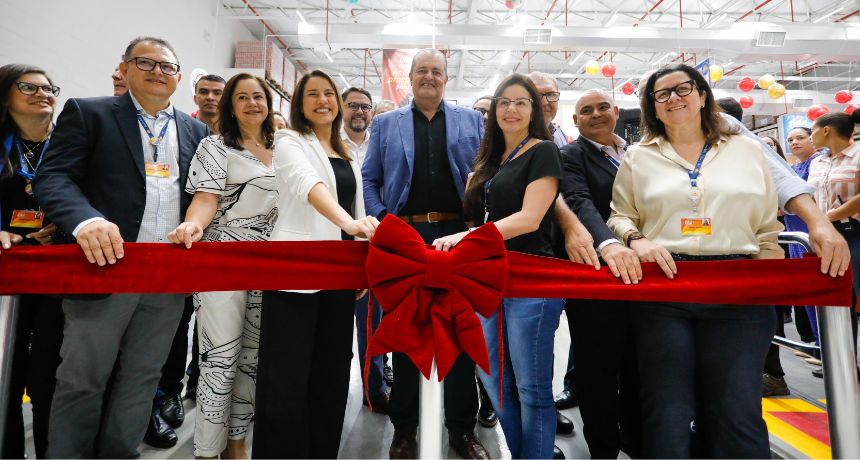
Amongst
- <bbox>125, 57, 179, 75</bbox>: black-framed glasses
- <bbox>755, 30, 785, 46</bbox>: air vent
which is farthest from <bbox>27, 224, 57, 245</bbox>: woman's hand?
Answer: <bbox>755, 30, 785, 46</bbox>: air vent

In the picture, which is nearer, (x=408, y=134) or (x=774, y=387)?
(x=408, y=134)

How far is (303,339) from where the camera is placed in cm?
151

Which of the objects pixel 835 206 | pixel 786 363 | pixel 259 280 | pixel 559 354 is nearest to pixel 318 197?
pixel 259 280

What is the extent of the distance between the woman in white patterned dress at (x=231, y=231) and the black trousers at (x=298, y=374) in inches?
13.4

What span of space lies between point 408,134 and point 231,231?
956 mm

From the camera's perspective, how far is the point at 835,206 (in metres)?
3.14

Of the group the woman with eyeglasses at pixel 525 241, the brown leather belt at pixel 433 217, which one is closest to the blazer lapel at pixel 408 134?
the brown leather belt at pixel 433 217

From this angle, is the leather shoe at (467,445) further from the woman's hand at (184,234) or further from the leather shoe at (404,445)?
the woman's hand at (184,234)

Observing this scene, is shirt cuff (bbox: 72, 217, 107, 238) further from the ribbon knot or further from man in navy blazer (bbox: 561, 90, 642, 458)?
man in navy blazer (bbox: 561, 90, 642, 458)

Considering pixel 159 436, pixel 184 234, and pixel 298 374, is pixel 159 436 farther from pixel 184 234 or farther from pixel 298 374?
pixel 184 234

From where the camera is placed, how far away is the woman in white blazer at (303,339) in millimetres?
1491

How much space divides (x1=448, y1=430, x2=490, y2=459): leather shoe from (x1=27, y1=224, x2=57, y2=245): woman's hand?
1.87m

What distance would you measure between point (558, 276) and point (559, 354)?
104 inches

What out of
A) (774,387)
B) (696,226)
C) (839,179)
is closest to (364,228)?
(696,226)
